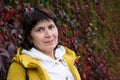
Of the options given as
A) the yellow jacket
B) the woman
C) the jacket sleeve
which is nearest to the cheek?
the woman

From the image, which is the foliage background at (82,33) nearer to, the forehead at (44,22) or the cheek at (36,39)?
the cheek at (36,39)

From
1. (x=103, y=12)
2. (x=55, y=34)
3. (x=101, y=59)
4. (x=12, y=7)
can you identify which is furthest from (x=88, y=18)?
(x=55, y=34)

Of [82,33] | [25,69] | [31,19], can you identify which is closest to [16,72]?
[25,69]

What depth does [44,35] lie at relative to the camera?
2.90 m

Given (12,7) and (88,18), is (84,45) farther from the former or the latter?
(12,7)

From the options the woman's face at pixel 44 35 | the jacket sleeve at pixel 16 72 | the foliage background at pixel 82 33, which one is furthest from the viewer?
the foliage background at pixel 82 33

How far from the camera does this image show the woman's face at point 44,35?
2900 millimetres

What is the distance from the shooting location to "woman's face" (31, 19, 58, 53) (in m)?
2.90

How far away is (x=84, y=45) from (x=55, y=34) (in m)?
3.26

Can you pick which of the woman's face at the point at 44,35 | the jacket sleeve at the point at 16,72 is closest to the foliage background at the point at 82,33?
the jacket sleeve at the point at 16,72

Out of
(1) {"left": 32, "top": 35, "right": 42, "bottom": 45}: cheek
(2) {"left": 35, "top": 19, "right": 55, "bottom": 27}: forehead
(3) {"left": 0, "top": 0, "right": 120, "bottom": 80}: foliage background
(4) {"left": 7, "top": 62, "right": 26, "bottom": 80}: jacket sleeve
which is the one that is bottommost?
(3) {"left": 0, "top": 0, "right": 120, "bottom": 80}: foliage background

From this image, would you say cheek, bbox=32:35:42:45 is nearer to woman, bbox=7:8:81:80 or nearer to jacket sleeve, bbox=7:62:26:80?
woman, bbox=7:8:81:80

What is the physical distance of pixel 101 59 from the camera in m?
6.75

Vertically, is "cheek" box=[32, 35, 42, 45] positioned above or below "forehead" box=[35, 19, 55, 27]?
below
